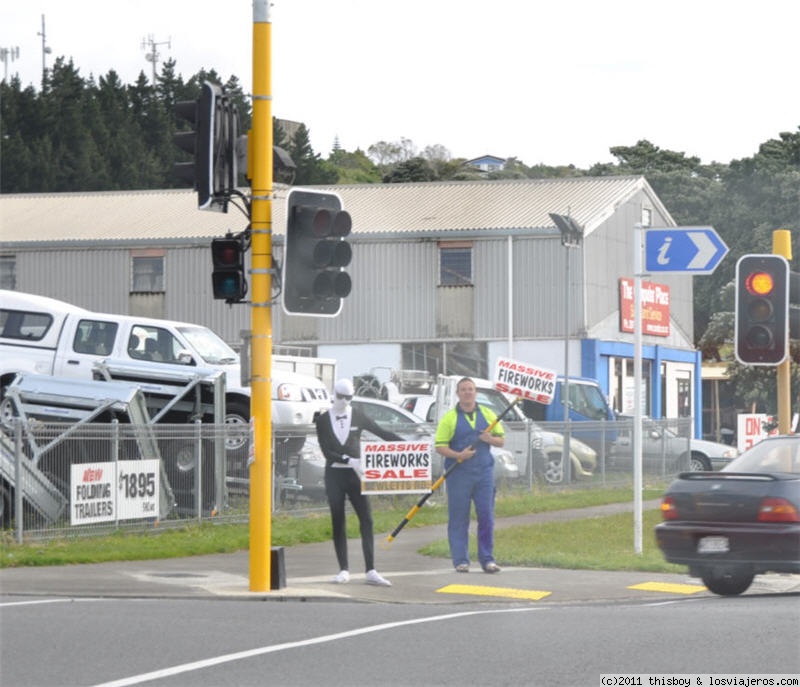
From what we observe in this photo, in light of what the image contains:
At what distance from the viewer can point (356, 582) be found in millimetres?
15898

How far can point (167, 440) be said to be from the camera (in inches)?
872

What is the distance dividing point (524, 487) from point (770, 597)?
15.8 meters

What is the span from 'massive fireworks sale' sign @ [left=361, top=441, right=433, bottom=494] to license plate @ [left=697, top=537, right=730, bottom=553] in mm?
7824

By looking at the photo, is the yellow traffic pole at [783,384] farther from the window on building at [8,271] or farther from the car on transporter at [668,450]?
the window on building at [8,271]

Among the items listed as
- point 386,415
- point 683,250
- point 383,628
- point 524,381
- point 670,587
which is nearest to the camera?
point 383,628

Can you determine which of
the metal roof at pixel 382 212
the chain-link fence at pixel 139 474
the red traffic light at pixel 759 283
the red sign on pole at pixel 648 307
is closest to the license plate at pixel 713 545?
the red traffic light at pixel 759 283

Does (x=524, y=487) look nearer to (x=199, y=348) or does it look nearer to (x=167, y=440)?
(x=199, y=348)

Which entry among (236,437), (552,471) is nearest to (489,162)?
(552,471)

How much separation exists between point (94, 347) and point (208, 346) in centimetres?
178

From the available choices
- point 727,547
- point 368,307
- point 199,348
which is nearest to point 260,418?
point 727,547

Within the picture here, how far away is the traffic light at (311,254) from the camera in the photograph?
1446 cm

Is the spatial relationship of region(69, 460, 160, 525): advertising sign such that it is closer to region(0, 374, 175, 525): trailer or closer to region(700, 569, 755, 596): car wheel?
region(0, 374, 175, 525): trailer

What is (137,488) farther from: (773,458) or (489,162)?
(489,162)

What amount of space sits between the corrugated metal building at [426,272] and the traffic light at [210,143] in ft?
109
